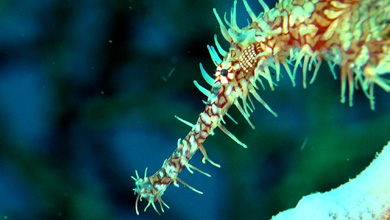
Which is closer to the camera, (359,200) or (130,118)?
(359,200)

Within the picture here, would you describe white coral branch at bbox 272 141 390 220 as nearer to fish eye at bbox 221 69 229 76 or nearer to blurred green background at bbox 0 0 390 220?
fish eye at bbox 221 69 229 76

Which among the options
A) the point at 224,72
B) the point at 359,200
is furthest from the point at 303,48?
the point at 359,200

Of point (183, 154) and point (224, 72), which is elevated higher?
point (224, 72)

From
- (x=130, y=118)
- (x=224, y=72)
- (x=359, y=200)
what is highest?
(x=130, y=118)

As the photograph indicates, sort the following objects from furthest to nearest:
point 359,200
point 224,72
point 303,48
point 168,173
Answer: point 359,200
point 168,173
point 224,72
point 303,48

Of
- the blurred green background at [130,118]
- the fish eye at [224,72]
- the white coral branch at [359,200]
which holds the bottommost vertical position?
the white coral branch at [359,200]

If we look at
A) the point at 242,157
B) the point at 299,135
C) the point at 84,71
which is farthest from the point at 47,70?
the point at 299,135

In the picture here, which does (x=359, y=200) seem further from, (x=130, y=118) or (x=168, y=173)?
(x=130, y=118)

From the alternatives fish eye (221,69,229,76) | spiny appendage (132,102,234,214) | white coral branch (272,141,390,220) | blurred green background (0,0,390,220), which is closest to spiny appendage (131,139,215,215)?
spiny appendage (132,102,234,214)

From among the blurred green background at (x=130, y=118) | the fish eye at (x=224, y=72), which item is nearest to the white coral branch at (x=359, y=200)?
the fish eye at (x=224, y=72)

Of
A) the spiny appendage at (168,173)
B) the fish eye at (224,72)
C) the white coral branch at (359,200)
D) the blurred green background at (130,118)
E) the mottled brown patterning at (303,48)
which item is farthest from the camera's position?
the blurred green background at (130,118)

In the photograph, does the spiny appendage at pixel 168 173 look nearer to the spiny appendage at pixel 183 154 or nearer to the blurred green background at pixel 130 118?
the spiny appendage at pixel 183 154
